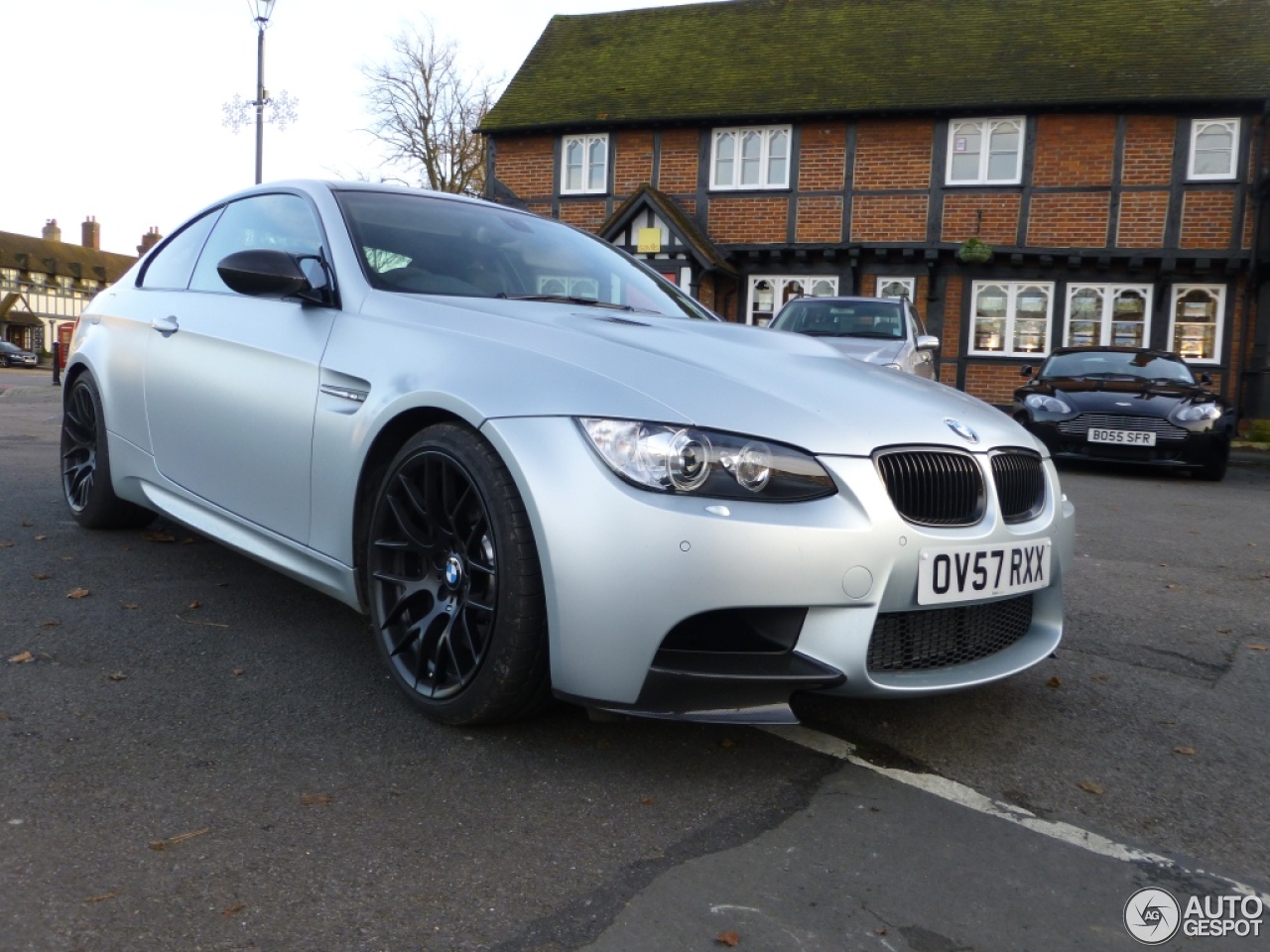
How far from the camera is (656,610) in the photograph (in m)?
2.36

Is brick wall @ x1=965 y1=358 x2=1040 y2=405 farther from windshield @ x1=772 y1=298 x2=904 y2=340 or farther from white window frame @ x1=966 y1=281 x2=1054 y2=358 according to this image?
windshield @ x1=772 y1=298 x2=904 y2=340

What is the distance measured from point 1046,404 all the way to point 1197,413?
1290mm

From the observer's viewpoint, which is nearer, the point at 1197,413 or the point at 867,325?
the point at 1197,413

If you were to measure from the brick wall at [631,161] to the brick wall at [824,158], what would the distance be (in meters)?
3.14

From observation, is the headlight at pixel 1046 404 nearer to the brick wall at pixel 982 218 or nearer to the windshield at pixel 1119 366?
the windshield at pixel 1119 366

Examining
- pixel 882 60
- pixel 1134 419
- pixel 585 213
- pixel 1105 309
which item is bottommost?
pixel 1134 419

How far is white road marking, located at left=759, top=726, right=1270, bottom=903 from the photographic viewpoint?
7.43ft

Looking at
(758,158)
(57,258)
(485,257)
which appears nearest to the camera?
(485,257)

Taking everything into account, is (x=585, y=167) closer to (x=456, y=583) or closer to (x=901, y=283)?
(x=901, y=283)

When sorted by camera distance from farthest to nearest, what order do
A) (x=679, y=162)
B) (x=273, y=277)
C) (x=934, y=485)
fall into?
(x=679, y=162) → (x=273, y=277) → (x=934, y=485)

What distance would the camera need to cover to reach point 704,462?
2.41 meters

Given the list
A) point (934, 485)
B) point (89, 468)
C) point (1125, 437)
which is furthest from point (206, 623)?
point (1125, 437)

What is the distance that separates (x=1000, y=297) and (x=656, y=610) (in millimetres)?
20211

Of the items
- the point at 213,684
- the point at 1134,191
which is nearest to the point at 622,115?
the point at 1134,191
